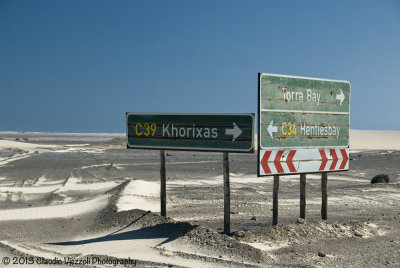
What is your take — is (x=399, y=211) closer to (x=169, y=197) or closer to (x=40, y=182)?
(x=169, y=197)

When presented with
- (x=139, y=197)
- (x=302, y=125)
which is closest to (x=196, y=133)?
(x=302, y=125)

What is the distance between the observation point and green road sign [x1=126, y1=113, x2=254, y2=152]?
352 inches

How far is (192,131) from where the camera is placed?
948 centimetres

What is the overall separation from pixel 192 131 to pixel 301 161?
7.97ft

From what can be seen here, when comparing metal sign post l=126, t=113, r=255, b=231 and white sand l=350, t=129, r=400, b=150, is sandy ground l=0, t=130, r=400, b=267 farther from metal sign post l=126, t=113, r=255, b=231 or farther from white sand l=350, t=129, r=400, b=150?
white sand l=350, t=129, r=400, b=150

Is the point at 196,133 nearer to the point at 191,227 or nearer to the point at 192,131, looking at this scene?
the point at 192,131

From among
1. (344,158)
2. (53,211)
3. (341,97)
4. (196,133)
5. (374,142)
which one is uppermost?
(341,97)

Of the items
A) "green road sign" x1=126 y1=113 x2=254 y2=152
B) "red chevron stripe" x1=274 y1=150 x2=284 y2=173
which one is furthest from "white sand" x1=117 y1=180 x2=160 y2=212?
"red chevron stripe" x1=274 y1=150 x2=284 y2=173

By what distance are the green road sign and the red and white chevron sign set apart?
0.64 m

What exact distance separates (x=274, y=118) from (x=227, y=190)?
1.70 meters

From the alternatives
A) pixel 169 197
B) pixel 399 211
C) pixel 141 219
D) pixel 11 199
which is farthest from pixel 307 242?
pixel 11 199

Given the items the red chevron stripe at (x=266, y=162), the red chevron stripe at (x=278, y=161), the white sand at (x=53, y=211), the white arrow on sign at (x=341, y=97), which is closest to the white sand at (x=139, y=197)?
the white sand at (x=53, y=211)

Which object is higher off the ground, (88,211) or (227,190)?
(227,190)

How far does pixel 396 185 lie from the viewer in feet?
59.3
